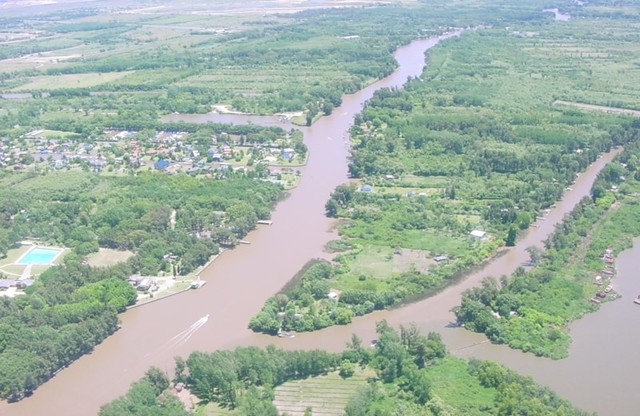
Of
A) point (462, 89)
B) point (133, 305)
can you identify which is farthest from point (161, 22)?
point (133, 305)

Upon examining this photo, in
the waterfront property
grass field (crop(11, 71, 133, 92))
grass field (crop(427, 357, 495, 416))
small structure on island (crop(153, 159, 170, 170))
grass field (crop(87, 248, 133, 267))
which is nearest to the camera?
grass field (crop(427, 357, 495, 416))

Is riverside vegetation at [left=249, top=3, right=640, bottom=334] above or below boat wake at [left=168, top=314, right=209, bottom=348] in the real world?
above

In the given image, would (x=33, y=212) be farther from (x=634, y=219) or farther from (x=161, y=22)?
(x=161, y=22)

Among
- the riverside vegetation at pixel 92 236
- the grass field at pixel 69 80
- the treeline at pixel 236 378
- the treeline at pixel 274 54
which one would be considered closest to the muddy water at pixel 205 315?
the riverside vegetation at pixel 92 236

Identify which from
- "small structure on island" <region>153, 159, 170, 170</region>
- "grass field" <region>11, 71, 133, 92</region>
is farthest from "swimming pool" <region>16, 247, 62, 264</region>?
"grass field" <region>11, 71, 133, 92</region>

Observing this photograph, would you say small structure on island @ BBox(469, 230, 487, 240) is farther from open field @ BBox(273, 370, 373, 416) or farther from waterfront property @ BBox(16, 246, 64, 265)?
waterfront property @ BBox(16, 246, 64, 265)

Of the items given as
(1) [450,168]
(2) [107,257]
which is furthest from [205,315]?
(1) [450,168]

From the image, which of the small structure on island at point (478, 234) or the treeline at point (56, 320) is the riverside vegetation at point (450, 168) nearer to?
the small structure on island at point (478, 234)
